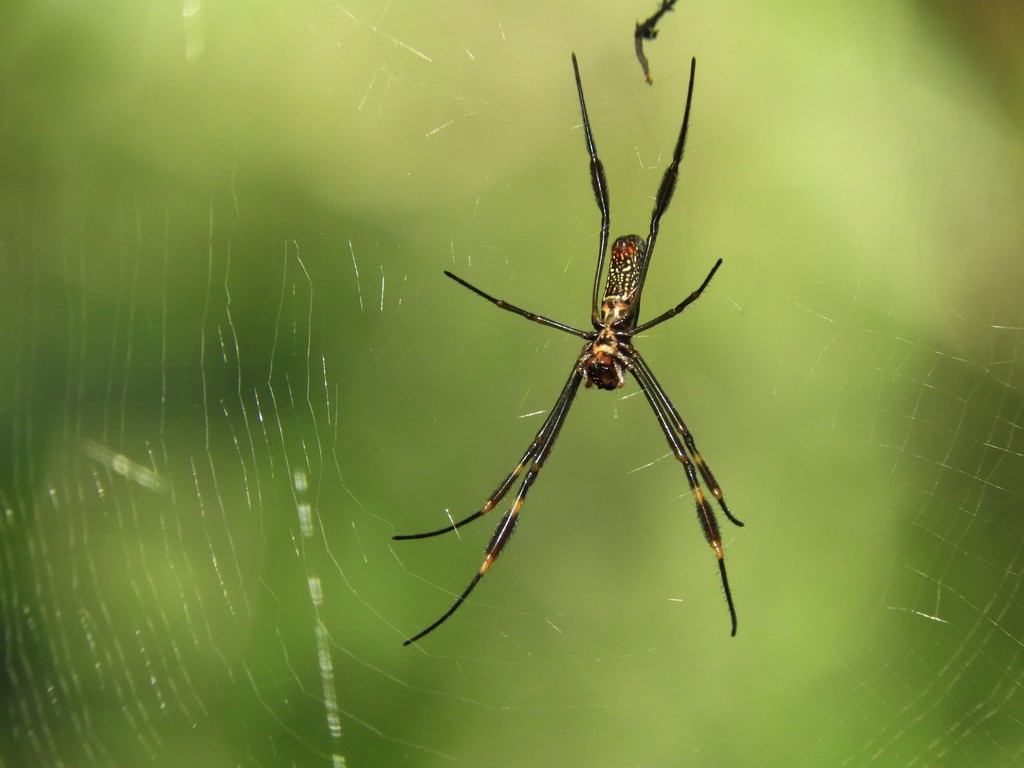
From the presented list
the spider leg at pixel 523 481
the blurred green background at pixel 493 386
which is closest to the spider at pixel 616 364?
the spider leg at pixel 523 481

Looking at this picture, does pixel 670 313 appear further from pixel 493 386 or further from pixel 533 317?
pixel 493 386

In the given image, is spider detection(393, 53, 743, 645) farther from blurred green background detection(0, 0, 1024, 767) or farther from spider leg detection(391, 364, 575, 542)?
blurred green background detection(0, 0, 1024, 767)

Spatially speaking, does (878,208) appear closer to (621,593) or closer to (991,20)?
(991,20)

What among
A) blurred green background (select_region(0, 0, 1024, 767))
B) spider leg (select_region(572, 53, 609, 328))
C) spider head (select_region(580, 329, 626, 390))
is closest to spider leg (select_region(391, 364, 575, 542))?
spider head (select_region(580, 329, 626, 390))

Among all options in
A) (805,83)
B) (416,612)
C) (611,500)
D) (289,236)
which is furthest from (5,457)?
(805,83)

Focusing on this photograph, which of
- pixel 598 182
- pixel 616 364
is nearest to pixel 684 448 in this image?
pixel 616 364
